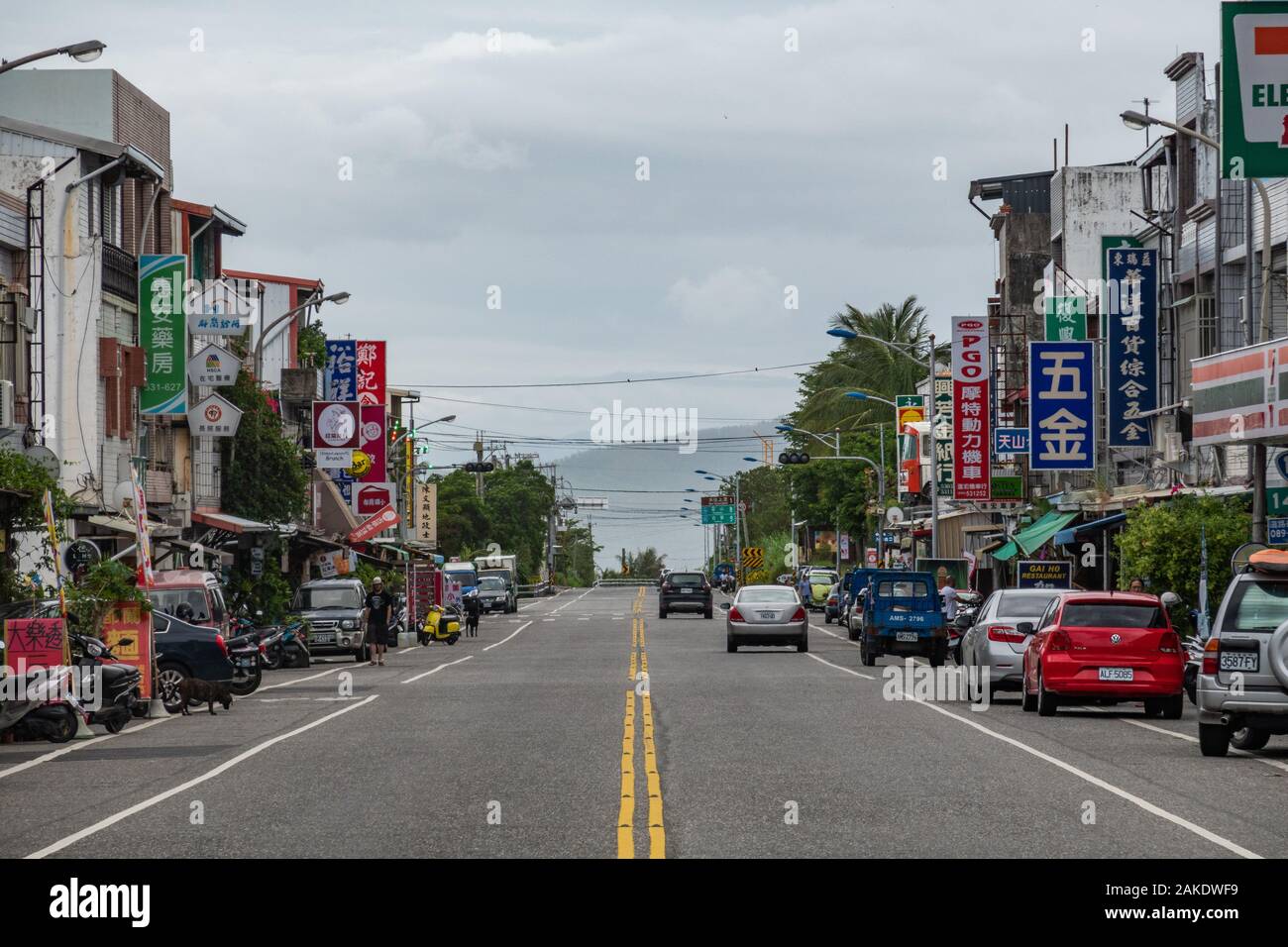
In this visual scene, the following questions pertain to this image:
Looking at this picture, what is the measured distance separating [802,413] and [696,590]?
25938 mm

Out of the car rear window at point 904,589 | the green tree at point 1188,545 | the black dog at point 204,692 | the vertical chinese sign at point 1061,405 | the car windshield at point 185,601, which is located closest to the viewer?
the black dog at point 204,692

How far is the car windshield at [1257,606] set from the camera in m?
19.1

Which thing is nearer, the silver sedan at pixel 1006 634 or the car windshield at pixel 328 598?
the silver sedan at pixel 1006 634

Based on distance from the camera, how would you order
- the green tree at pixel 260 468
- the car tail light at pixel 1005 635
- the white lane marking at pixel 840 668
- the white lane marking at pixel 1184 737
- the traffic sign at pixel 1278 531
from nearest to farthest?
the white lane marking at pixel 1184 737, the traffic sign at pixel 1278 531, the car tail light at pixel 1005 635, the white lane marking at pixel 840 668, the green tree at pixel 260 468

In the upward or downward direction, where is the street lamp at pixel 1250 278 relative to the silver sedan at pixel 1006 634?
upward

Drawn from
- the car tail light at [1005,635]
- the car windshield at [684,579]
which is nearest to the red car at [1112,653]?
the car tail light at [1005,635]

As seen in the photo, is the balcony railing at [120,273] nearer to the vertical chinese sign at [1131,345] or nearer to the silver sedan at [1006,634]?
the vertical chinese sign at [1131,345]

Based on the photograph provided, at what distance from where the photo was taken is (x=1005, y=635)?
28.6 meters

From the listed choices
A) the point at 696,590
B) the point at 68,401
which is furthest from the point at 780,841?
the point at 696,590

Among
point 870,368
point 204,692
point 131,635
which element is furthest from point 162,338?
point 870,368

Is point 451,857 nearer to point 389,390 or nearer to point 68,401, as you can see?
point 68,401

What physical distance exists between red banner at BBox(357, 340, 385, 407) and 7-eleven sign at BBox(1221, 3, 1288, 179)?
175 feet

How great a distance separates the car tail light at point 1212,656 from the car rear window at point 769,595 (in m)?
25.6

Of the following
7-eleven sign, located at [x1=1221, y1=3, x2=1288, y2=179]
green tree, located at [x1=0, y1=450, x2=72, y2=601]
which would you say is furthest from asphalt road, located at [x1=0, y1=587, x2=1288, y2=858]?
7-eleven sign, located at [x1=1221, y1=3, x2=1288, y2=179]
